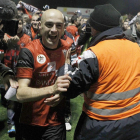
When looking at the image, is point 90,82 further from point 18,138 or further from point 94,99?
point 18,138

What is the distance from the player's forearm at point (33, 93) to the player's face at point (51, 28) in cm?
56

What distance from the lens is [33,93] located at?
1.57 metres

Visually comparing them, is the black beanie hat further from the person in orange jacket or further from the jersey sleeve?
the jersey sleeve

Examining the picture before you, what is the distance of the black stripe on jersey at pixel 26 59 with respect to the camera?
173cm

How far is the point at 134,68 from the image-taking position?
1532 millimetres

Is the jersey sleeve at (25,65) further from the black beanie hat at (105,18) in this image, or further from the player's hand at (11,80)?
the black beanie hat at (105,18)

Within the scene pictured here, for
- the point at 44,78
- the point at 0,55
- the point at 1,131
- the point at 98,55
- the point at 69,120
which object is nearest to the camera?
the point at 98,55

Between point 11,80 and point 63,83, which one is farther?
point 11,80

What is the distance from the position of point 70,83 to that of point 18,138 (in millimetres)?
1207

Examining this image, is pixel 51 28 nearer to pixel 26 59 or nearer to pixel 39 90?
pixel 26 59

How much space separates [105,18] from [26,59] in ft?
2.67

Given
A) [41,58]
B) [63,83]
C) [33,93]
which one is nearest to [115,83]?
[63,83]

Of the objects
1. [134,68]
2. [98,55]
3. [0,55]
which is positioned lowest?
[0,55]

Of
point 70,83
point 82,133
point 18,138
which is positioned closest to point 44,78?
point 70,83
